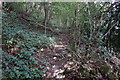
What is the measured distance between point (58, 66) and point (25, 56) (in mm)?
1174

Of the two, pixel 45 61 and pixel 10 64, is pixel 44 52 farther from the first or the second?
pixel 10 64

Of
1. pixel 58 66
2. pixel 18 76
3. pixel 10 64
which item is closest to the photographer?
pixel 18 76

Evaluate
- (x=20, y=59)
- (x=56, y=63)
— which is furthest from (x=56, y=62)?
(x=20, y=59)

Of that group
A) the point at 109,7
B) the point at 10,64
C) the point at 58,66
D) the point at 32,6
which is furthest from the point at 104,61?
the point at 32,6

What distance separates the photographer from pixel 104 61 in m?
3.95

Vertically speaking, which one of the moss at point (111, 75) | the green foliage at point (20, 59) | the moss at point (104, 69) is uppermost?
the green foliage at point (20, 59)

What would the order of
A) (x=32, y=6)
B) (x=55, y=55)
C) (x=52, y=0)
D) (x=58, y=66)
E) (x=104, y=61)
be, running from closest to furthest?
(x=58, y=66)
(x=104, y=61)
(x=55, y=55)
(x=52, y=0)
(x=32, y=6)

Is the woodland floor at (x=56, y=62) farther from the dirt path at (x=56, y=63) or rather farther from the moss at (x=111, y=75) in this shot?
the moss at (x=111, y=75)

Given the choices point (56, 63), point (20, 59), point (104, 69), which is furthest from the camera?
point (56, 63)

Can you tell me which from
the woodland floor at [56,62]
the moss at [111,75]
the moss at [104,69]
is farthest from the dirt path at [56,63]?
the moss at [111,75]

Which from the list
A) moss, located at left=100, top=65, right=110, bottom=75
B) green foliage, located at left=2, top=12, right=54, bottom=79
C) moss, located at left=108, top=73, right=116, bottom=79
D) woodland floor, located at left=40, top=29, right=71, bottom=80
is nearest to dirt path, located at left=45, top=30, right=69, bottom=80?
woodland floor, located at left=40, top=29, right=71, bottom=80

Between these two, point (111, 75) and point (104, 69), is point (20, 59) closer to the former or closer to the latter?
point (104, 69)

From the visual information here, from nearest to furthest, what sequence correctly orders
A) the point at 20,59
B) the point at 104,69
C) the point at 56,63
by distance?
1. the point at 20,59
2. the point at 104,69
3. the point at 56,63

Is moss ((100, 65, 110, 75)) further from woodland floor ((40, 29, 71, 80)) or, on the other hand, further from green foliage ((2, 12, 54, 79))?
green foliage ((2, 12, 54, 79))
